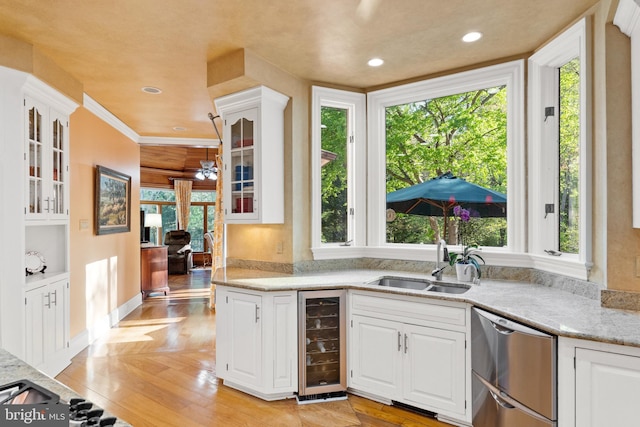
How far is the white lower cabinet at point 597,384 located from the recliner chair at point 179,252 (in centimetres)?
885

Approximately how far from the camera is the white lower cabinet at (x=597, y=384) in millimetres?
1674

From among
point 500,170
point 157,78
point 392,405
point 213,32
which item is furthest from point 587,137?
point 157,78

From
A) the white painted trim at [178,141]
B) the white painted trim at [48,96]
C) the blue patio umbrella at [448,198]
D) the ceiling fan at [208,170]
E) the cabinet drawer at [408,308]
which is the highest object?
the white painted trim at [178,141]

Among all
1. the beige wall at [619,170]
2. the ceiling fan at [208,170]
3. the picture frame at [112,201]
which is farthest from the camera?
the ceiling fan at [208,170]

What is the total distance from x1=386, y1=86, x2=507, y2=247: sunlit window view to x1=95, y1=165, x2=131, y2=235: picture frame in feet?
10.9

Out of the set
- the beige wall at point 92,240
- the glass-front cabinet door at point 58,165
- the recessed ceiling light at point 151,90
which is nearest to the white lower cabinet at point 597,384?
the glass-front cabinet door at point 58,165

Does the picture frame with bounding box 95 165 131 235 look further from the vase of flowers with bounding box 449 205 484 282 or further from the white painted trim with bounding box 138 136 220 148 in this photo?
the vase of flowers with bounding box 449 205 484 282

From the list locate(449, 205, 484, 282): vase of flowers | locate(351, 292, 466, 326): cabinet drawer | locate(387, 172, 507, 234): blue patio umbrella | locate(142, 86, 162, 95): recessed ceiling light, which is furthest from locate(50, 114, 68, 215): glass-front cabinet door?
locate(449, 205, 484, 282): vase of flowers

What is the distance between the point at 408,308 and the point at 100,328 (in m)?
3.80

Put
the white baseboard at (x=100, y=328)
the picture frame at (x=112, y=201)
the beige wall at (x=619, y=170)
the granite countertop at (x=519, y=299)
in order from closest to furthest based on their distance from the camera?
1. the granite countertop at (x=519, y=299)
2. the beige wall at (x=619, y=170)
3. the white baseboard at (x=100, y=328)
4. the picture frame at (x=112, y=201)

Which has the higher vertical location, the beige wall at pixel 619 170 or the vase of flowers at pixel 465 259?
the beige wall at pixel 619 170

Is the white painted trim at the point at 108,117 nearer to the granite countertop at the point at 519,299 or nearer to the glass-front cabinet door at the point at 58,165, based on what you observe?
the glass-front cabinet door at the point at 58,165

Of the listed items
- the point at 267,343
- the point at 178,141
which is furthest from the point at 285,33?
the point at 178,141

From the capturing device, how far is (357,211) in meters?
3.78
